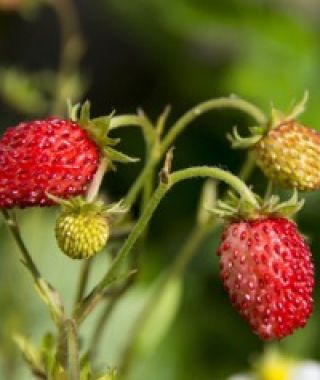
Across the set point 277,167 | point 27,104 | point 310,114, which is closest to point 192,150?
point 310,114

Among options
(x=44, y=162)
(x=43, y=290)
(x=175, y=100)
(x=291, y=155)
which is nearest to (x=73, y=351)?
(x=43, y=290)

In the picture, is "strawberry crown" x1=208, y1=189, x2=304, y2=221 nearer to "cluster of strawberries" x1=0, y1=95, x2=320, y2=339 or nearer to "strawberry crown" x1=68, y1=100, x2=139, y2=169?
"cluster of strawberries" x1=0, y1=95, x2=320, y2=339

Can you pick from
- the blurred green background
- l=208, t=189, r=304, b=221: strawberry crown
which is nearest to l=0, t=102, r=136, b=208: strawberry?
l=208, t=189, r=304, b=221: strawberry crown

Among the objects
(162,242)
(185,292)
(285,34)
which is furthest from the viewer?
(285,34)

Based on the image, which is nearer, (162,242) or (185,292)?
(185,292)

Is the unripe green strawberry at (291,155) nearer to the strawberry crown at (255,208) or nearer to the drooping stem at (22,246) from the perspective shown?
the strawberry crown at (255,208)

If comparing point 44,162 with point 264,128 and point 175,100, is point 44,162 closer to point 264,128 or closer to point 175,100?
point 264,128

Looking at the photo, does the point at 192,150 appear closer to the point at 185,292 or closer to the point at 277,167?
the point at 185,292
